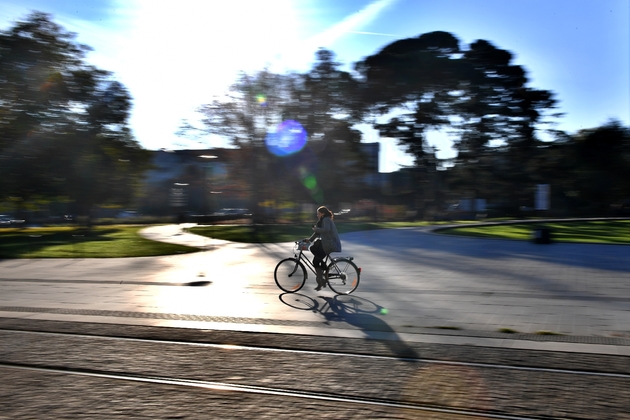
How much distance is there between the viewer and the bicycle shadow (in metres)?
6.82

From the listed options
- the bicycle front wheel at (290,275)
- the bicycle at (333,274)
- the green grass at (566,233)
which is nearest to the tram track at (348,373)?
the bicycle at (333,274)

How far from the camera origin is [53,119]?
123 ft

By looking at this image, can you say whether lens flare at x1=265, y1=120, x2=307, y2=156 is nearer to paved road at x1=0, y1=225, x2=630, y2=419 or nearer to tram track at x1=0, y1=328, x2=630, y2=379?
paved road at x1=0, y1=225, x2=630, y2=419

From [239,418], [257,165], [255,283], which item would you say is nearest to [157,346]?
[239,418]

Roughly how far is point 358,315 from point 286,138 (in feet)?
107

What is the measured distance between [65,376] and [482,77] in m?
44.3

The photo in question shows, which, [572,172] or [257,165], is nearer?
[257,165]

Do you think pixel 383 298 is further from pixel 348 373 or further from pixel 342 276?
pixel 348 373

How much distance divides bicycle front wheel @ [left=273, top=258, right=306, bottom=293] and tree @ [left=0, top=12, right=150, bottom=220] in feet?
101

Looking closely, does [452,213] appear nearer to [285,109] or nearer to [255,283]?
[285,109]

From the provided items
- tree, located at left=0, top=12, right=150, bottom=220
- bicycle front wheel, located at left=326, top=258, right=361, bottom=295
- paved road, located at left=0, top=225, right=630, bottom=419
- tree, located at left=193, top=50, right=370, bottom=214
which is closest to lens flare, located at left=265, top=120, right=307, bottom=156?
tree, located at left=193, top=50, right=370, bottom=214

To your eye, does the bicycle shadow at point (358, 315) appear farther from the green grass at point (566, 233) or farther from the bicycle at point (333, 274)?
the green grass at point (566, 233)

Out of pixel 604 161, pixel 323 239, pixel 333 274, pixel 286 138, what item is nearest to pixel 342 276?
pixel 333 274

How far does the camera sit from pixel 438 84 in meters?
45.6
